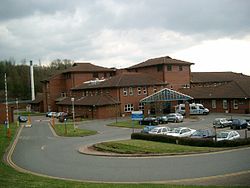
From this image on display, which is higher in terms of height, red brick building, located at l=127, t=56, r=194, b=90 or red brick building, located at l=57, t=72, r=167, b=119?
red brick building, located at l=127, t=56, r=194, b=90

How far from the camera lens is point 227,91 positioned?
2351 inches

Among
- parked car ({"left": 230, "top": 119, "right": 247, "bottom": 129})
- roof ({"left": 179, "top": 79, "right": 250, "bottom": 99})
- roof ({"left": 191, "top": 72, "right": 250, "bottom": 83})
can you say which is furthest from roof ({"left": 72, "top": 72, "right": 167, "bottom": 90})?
parked car ({"left": 230, "top": 119, "right": 247, "bottom": 129})

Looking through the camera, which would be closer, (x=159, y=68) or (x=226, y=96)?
(x=226, y=96)

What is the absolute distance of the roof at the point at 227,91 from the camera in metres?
56.8

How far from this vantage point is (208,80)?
82312 mm

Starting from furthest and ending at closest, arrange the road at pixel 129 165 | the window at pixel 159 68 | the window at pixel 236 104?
the window at pixel 159 68 < the window at pixel 236 104 < the road at pixel 129 165

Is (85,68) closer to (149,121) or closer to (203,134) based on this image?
(149,121)

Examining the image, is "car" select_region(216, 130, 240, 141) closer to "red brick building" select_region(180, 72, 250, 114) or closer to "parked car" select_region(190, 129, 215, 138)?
"parked car" select_region(190, 129, 215, 138)

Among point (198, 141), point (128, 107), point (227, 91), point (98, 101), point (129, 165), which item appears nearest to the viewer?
point (129, 165)

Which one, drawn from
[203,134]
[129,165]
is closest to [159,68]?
[203,134]

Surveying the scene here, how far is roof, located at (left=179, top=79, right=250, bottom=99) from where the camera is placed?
5683cm

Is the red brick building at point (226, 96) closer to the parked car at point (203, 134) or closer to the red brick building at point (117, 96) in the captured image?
the red brick building at point (117, 96)

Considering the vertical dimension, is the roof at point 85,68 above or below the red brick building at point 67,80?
above

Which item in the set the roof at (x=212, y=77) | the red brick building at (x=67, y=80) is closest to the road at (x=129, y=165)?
the red brick building at (x=67, y=80)
